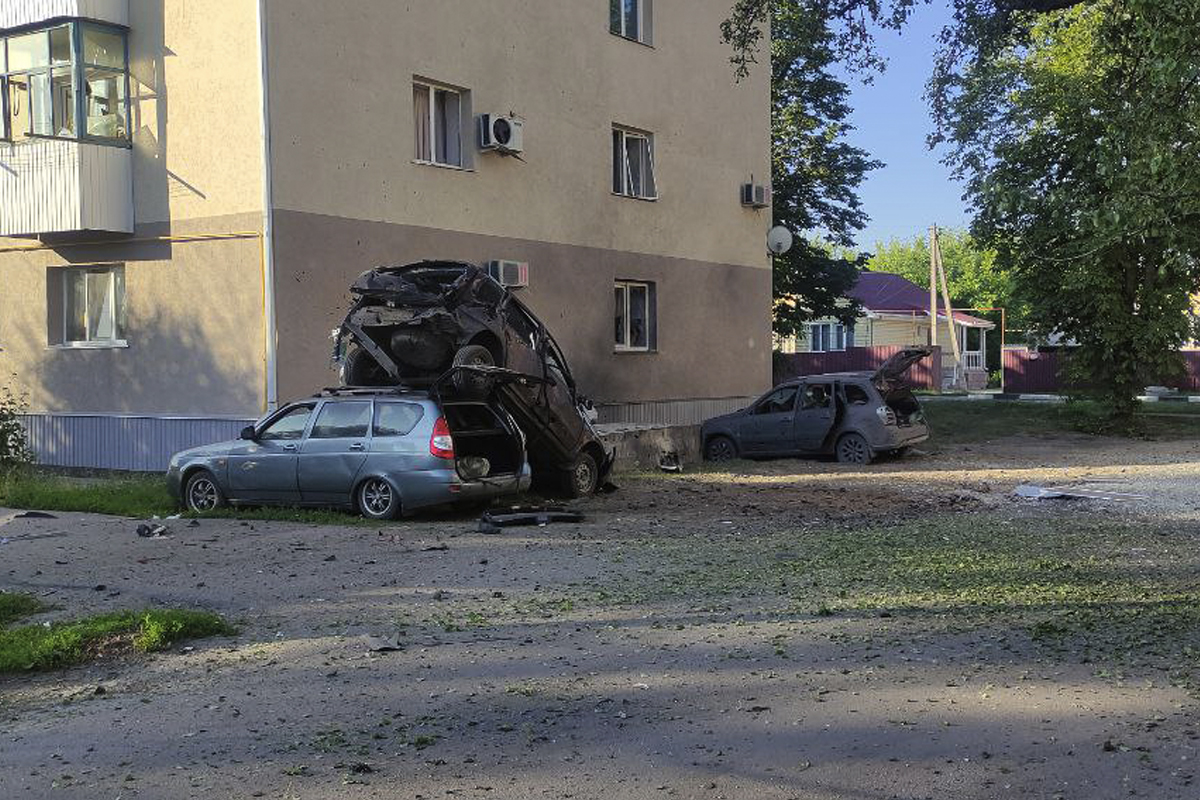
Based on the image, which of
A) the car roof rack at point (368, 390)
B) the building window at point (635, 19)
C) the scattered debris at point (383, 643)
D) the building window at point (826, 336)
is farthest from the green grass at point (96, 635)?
the building window at point (826, 336)

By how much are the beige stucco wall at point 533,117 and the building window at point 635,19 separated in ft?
0.98

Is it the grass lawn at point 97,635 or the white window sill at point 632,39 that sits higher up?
the white window sill at point 632,39

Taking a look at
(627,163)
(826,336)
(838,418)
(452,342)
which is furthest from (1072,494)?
(826,336)

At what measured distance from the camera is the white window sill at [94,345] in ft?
57.4

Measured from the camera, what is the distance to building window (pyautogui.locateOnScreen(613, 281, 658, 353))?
22594 millimetres

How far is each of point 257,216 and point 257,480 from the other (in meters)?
4.61

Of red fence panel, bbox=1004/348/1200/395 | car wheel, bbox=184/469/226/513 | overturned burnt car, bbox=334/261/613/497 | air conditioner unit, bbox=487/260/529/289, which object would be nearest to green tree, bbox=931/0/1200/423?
air conditioner unit, bbox=487/260/529/289

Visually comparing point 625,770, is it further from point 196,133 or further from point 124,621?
point 196,133

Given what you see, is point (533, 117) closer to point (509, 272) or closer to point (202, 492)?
point (509, 272)

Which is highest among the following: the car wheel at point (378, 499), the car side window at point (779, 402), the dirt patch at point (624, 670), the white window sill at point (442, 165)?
the white window sill at point (442, 165)

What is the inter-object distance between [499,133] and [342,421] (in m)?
7.93

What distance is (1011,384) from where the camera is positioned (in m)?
51.2

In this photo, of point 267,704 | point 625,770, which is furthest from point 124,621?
point 625,770

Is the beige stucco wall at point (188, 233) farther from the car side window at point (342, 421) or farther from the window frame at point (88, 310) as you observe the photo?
the car side window at point (342, 421)
